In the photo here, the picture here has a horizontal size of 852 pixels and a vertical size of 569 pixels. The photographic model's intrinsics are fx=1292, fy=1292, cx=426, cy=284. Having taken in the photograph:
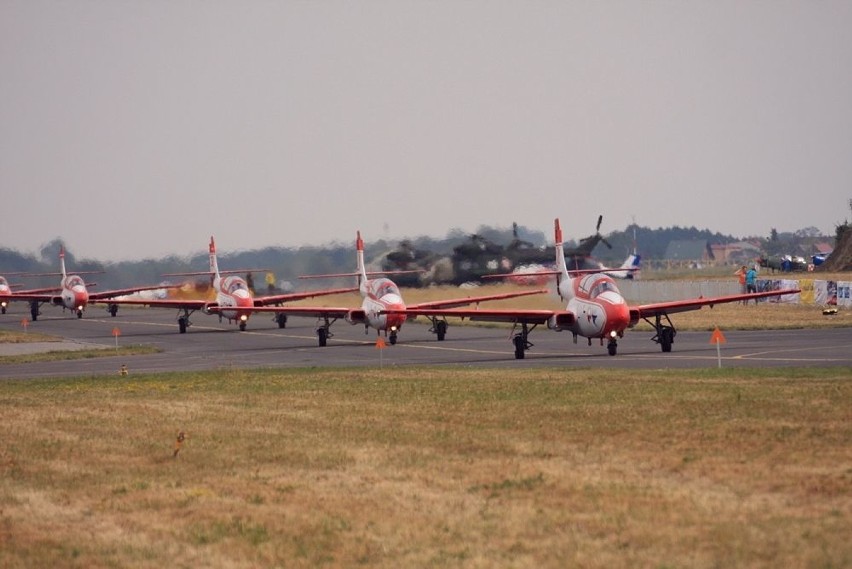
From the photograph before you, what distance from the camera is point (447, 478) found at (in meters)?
15.3

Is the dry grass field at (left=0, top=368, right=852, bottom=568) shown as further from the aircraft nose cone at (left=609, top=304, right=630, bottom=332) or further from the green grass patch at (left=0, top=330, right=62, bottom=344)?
the green grass patch at (left=0, top=330, right=62, bottom=344)

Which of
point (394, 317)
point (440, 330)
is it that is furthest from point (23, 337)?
point (440, 330)

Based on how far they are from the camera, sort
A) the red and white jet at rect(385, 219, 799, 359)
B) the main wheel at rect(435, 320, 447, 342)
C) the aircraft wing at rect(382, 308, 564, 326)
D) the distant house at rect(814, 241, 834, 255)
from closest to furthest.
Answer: the red and white jet at rect(385, 219, 799, 359) < the aircraft wing at rect(382, 308, 564, 326) < the main wheel at rect(435, 320, 447, 342) < the distant house at rect(814, 241, 834, 255)

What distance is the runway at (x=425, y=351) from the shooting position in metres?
34.5

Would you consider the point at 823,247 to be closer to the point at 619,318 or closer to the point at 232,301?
the point at 232,301

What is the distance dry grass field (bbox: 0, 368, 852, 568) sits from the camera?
1164 cm

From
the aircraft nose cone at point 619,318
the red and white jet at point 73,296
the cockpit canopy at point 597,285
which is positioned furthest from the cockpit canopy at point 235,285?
the aircraft nose cone at point 619,318


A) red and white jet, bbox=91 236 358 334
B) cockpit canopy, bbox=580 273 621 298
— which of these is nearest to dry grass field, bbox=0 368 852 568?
cockpit canopy, bbox=580 273 621 298

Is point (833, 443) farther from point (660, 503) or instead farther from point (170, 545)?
point (170, 545)

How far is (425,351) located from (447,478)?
93.0 feet

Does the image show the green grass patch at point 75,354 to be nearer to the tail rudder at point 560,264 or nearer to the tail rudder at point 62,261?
the tail rudder at point 560,264

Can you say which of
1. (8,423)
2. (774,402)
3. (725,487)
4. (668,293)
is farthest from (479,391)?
(668,293)

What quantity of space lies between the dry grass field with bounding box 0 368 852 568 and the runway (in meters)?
8.52

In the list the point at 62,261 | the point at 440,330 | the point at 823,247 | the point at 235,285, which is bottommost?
the point at 440,330
